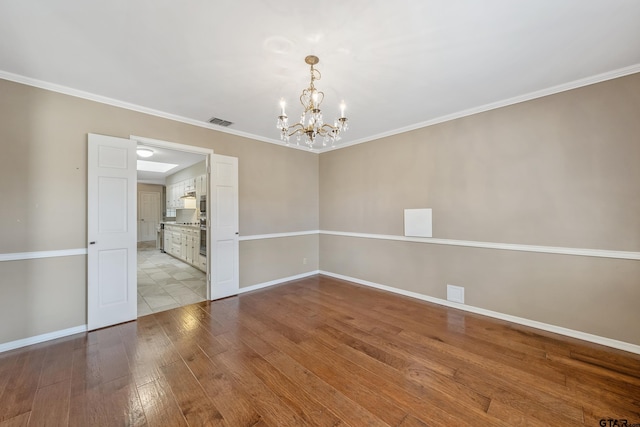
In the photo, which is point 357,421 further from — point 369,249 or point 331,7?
point 369,249

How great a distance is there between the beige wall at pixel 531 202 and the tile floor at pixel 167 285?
10.5ft

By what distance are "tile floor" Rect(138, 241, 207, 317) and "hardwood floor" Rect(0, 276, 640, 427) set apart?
0.58 metres

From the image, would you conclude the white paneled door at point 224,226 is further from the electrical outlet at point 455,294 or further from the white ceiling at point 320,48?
the electrical outlet at point 455,294

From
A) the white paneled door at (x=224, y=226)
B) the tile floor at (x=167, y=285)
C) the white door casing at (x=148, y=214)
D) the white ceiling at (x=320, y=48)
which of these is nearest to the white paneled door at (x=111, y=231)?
the tile floor at (x=167, y=285)

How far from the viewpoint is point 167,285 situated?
14.8 ft

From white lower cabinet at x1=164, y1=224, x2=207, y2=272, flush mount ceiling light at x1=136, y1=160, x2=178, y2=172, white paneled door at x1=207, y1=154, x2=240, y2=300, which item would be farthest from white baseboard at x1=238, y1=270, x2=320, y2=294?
flush mount ceiling light at x1=136, y1=160, x2=178, y2=172

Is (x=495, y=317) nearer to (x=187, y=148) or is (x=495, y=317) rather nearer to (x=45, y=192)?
(x=187, y=148)

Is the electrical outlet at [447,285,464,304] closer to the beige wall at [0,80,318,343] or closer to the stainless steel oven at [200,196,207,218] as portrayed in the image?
the beige wall at [0,80,318,343]

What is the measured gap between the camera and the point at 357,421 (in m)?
1.59

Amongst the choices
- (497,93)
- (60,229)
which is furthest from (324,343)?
(497,93)

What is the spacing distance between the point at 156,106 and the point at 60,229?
5.74 ft

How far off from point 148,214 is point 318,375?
1060 centimetres

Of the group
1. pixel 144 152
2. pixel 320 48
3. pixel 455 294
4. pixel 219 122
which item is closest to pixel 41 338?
pixel 219 122

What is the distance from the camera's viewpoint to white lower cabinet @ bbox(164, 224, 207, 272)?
5.64m
